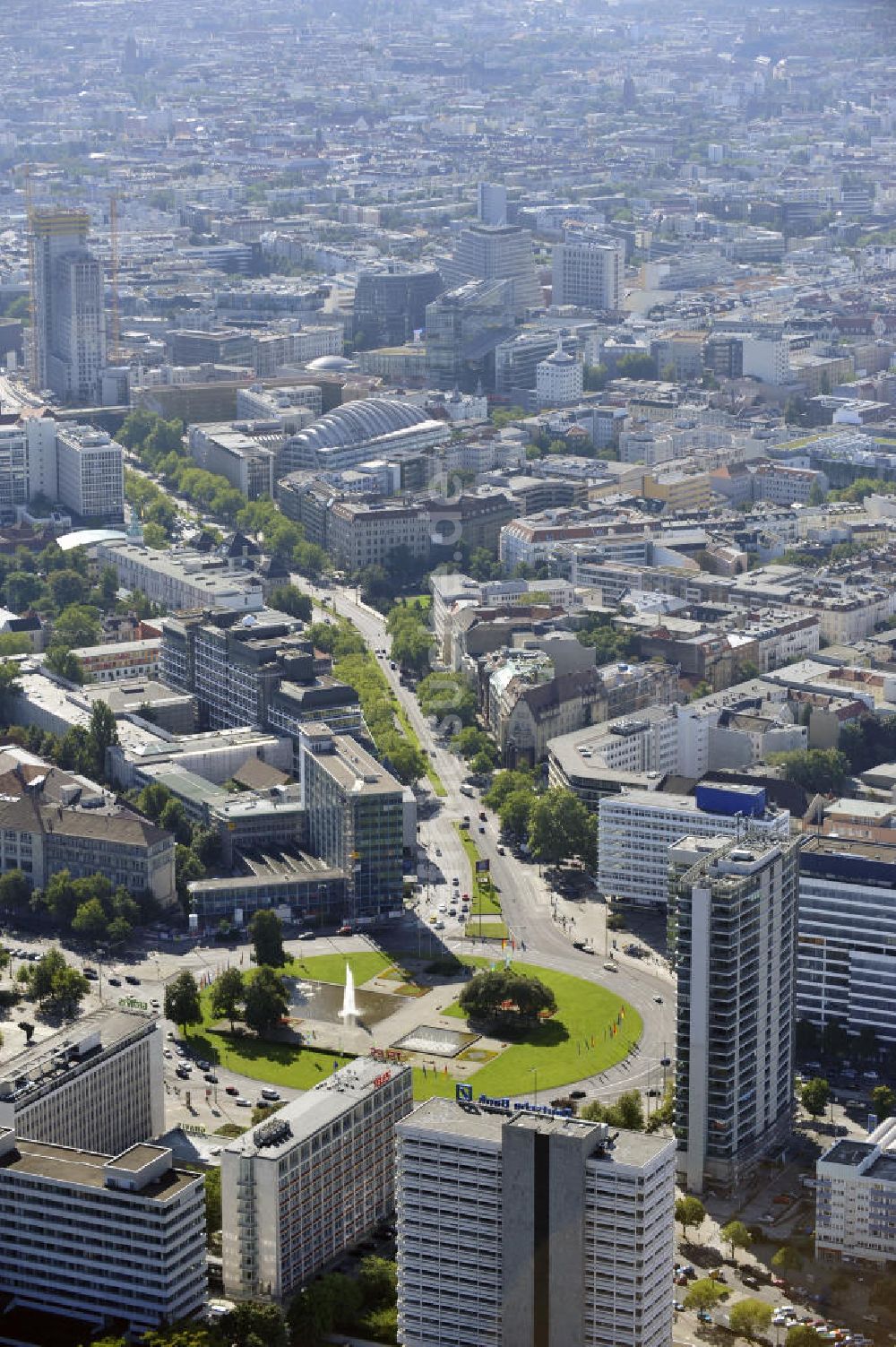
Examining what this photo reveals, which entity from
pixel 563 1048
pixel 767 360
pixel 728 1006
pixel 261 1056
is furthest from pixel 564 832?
pixel 767 360

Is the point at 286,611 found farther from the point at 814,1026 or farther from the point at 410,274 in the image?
the point at 410,274

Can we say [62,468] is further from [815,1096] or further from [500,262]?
[815,1096]

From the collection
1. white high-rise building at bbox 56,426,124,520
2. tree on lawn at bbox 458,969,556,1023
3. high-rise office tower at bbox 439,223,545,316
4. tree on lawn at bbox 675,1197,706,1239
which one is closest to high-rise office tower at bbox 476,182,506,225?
high-rise office tower at bbox 439,223,545,316

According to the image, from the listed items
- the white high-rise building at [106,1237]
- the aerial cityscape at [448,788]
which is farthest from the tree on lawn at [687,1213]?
the white high-rise building at [106,1237]

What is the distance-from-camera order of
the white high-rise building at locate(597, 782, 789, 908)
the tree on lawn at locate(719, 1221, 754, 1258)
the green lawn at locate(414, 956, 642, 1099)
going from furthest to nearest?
the white high-rise building at locate(597, 782, 789, 908)
the green lawn at locate(414, 956, 642, 1099)
the tree on lawn at locate(719, 1221, 754, 1258)

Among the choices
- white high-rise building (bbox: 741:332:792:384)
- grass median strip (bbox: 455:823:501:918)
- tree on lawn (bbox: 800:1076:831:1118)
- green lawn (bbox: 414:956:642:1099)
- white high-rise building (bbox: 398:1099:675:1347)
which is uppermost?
white high-rise building (bbox: 741:332:792:384)

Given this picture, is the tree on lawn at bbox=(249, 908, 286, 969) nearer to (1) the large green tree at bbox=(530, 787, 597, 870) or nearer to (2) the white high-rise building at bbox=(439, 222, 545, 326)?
Result: (1) the large green tree at bbox=(530, 787, 597, 870)
